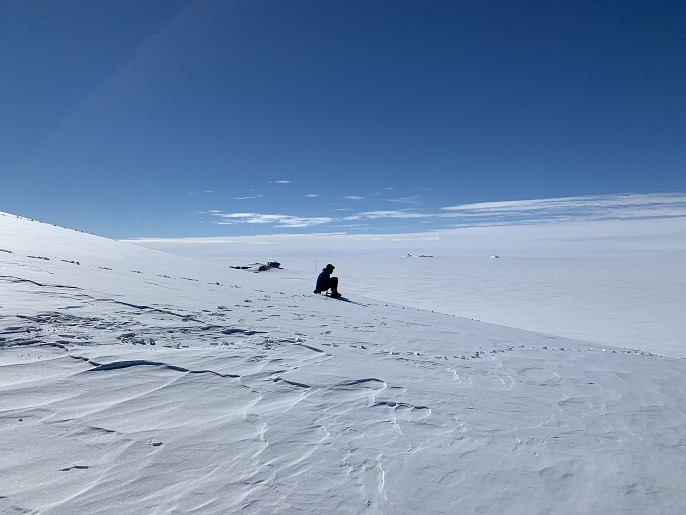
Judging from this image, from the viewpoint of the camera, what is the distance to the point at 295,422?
328cm

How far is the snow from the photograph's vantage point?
2463 millimetres

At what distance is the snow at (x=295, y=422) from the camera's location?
→ 97.0 inches

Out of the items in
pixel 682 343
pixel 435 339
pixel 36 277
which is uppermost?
pixel 36 277

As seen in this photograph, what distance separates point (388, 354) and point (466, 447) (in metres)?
2.52

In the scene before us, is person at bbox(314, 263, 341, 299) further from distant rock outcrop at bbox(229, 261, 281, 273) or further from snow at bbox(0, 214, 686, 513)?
distant rock outcrop at bbox(229, 261, 281, 273)

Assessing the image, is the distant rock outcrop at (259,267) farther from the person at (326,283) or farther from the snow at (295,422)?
the snow at (295,422)

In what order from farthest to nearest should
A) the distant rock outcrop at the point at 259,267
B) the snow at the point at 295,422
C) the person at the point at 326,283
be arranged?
the distant rock outcrop at the point at 259,267
the person at the point at 326,283
the snow at the point at 295,422

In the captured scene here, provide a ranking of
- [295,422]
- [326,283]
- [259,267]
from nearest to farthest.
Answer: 1. [295,422]
2. [326,283]
3. [259,267]

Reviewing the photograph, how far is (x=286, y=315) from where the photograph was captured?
7.59 metres

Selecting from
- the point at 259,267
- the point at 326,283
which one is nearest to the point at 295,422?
A: the point at 326,283

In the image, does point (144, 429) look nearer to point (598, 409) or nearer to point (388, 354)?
point (388, 354)

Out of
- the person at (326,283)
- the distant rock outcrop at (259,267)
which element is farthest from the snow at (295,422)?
the distant rock outcrop at (259,267)

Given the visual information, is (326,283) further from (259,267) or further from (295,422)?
(259,267)

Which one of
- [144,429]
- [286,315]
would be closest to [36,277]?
[286,315]
